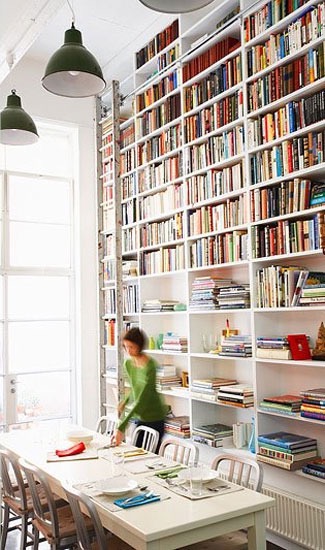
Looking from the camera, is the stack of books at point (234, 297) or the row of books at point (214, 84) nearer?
the stack of books at point (234, 297)

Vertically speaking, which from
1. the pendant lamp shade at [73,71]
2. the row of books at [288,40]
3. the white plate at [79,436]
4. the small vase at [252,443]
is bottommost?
the small vase at [252,443]

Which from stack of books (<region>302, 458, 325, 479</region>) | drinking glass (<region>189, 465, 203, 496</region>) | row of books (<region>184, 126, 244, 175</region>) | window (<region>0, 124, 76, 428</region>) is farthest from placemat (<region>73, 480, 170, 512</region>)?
window (<region>0, 124, 76, 428</region>)

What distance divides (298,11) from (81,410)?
4.37 meters

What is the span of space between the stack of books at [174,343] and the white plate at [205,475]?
6.01 ft

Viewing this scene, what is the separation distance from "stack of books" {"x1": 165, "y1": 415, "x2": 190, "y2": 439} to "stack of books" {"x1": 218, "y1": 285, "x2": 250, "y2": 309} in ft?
3.87

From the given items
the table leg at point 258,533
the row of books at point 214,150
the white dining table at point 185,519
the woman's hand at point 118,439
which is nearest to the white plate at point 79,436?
the woman's hand at point 118,439

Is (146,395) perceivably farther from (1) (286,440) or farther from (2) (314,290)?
(2) (314,290)

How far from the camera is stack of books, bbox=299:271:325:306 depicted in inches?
137

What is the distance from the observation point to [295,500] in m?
3.73

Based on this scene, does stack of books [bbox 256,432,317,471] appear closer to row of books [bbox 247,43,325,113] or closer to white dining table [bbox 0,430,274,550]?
white dining table [bbox 0,430,274,550]

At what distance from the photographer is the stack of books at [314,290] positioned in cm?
349

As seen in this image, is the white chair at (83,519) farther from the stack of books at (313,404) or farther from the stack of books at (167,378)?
the stack of books at (167,378)

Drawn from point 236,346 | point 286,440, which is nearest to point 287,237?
point 236,346

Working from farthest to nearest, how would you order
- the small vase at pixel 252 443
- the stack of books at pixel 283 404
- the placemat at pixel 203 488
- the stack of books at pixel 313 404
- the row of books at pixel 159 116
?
1. the row of books at pixel 159 116
2. the small vase at pixel 252 443
3. the stack of books at pixel 283 404
4. the stack of books at pixel 313 404
5. the placemat at pixel 203 488
